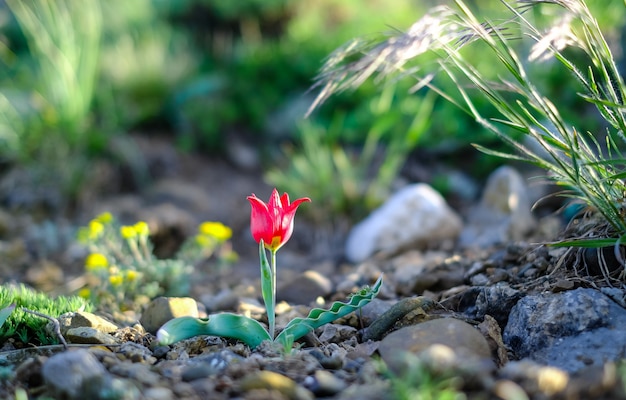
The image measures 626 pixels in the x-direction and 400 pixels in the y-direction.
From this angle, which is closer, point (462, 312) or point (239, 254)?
point (462, 312)

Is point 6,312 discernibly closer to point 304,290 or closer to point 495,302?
point 304,290

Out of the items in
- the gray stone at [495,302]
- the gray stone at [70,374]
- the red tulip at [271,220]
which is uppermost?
the red tulip at [271,220]

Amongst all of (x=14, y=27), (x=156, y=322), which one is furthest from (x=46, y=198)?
(x=14, y=27)

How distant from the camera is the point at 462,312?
2182 mm

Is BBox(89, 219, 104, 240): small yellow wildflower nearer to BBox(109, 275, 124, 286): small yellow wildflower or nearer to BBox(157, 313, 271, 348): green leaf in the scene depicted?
BBox(109, 275, 124, 286): small yellow wildflower

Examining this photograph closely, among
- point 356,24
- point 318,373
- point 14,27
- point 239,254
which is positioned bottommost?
point 239,254

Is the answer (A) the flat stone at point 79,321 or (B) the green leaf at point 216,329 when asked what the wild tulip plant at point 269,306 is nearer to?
(B) the green leaf at point 216,329

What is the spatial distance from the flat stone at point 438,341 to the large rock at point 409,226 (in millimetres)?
1779

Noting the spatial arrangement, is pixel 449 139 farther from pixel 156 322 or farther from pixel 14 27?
pixel 14 27

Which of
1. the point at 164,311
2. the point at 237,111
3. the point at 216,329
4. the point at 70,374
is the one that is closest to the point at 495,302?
the point at 216,329

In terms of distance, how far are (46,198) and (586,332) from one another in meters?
3.95

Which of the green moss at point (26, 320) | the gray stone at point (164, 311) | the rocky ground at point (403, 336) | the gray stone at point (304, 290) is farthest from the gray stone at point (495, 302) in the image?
the green moss at point (26, 320)

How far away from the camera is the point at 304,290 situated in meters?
2.79

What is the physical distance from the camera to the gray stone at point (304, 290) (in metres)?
2.76
